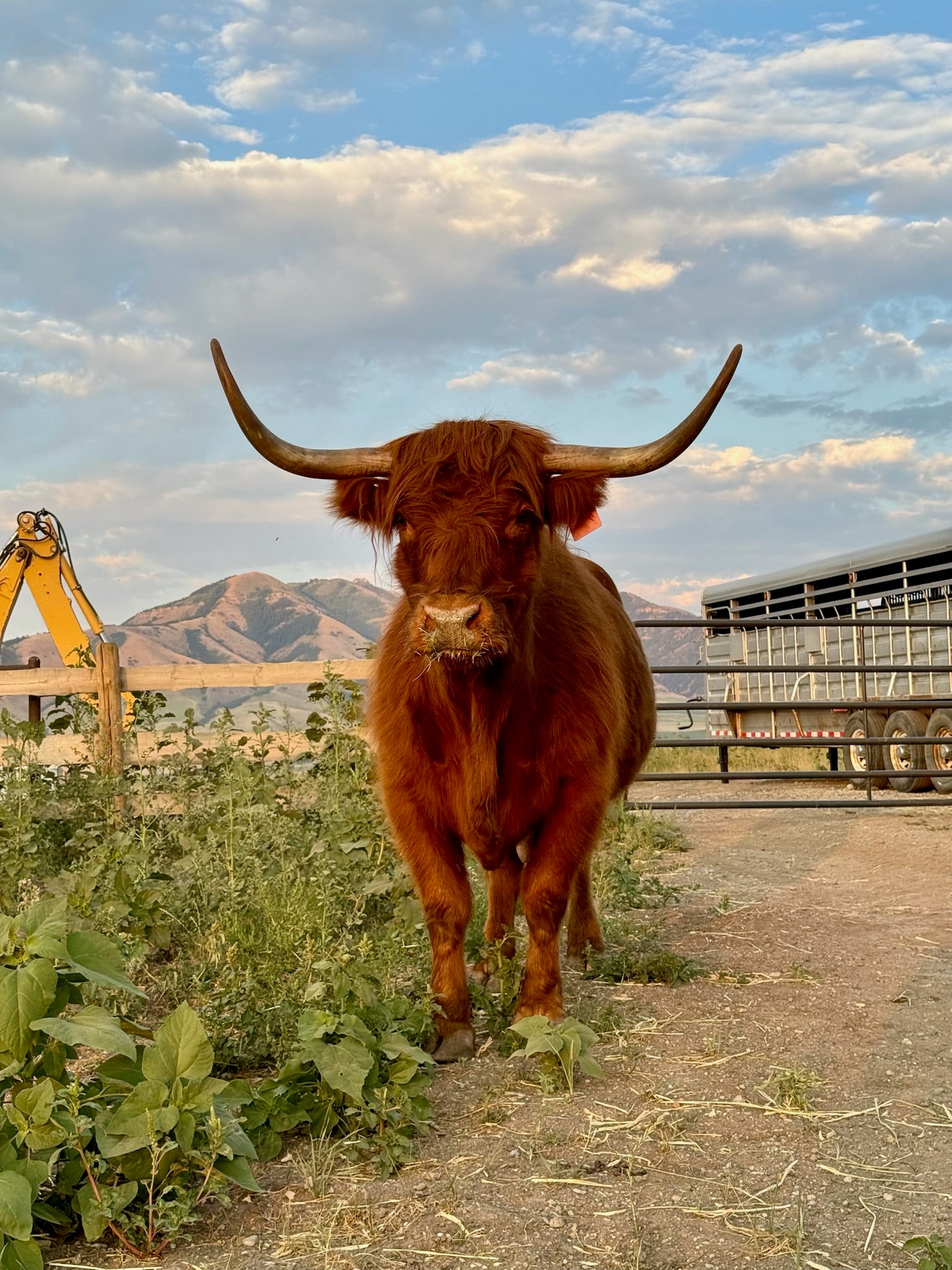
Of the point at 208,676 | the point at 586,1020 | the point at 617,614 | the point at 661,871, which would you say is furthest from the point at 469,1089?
the point at 208,676

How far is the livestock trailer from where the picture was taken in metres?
14.5

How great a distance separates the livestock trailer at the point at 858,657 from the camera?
47.7 ft

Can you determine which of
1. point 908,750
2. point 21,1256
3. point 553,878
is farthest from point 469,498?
point 908,750

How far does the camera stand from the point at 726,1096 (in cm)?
381

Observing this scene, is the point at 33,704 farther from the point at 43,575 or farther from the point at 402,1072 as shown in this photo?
the point at 402,1072

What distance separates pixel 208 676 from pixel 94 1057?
6.30m

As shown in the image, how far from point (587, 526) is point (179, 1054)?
2.35 m

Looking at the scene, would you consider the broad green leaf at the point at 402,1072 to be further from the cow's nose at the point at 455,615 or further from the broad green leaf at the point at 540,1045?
the cow's nose at the point at 455,615

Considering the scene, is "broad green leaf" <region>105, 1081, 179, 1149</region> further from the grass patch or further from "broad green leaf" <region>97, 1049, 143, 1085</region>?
the grass patch

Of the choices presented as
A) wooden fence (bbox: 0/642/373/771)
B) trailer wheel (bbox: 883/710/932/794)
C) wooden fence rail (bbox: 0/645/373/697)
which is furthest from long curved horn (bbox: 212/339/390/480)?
trailer wheel (bbox: 883/710/932/794)

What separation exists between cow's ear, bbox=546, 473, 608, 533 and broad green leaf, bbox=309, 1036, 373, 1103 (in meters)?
1.95

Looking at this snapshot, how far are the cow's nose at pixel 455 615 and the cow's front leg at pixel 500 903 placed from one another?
175 centimetres

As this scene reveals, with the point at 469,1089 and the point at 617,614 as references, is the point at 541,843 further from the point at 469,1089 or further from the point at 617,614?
the point at 617,614

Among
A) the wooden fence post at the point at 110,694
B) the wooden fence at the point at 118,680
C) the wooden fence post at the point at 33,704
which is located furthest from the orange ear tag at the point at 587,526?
the wooden fence post at the point at 33,704
